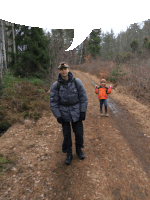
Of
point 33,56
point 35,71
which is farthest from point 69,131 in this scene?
point 35,71

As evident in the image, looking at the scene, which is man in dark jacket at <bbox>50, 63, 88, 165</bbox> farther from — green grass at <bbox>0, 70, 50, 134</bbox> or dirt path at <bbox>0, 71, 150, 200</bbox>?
green grass at <bbox>0, 70, 50, 134</bbox>

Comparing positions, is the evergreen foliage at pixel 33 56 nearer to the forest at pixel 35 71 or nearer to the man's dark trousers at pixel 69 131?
the forest at pixel 35 71

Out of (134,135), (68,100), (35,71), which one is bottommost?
(134,135)

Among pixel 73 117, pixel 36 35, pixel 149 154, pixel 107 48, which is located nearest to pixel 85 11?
pixel 73 117

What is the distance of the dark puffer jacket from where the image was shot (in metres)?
2.59

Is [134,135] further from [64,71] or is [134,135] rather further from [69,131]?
[64,71]

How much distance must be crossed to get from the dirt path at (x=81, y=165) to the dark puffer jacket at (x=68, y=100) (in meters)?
1.21

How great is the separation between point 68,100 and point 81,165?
5.19 feet

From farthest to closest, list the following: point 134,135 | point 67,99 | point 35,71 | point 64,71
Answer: point 35,71 → point 134,135 → point 67,99 → point 64,71

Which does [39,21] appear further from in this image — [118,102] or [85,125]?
[118,102]

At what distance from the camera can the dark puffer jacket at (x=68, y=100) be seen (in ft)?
8.50

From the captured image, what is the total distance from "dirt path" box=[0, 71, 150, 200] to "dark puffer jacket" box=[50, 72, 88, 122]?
3.97 ft

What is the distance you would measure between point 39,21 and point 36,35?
10753 mm

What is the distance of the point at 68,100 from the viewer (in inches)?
103
